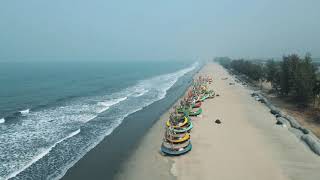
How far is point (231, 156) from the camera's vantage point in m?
30.1

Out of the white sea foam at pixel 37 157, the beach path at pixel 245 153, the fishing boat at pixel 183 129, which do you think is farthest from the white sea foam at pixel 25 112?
the beach path at pixel 245 153

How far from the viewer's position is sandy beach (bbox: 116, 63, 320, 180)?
86.1ft

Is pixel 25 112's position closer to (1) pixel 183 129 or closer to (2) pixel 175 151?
(1) pixel 183 129

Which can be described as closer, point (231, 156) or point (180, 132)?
point (231, 156)

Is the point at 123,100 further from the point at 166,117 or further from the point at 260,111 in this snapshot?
the point at 260,111

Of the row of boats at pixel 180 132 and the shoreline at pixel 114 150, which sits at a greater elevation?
the row of boats at pixel 180 132

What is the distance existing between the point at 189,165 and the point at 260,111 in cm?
2730

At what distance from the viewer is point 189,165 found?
28297 millimetres

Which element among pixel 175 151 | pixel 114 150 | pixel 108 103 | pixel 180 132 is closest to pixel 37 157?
pixel 114 150

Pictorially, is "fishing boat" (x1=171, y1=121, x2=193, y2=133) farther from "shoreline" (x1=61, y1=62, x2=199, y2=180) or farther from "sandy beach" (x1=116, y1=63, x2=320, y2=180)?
"shoreline" (x1=61, y1=62, x2=199, y2=180)

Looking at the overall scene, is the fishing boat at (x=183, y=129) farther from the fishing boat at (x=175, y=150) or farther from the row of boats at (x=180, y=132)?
the fishing boat at (x=175, y=150)

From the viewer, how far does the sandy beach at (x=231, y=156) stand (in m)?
26.2

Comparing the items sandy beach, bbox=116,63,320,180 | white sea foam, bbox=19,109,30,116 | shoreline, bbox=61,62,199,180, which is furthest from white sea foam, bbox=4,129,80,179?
white sea foam, bbox=19,109,30,116

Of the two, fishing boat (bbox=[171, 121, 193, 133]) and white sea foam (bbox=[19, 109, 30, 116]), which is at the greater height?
fishing boat (bbox=[171, 121, 193, 133])
